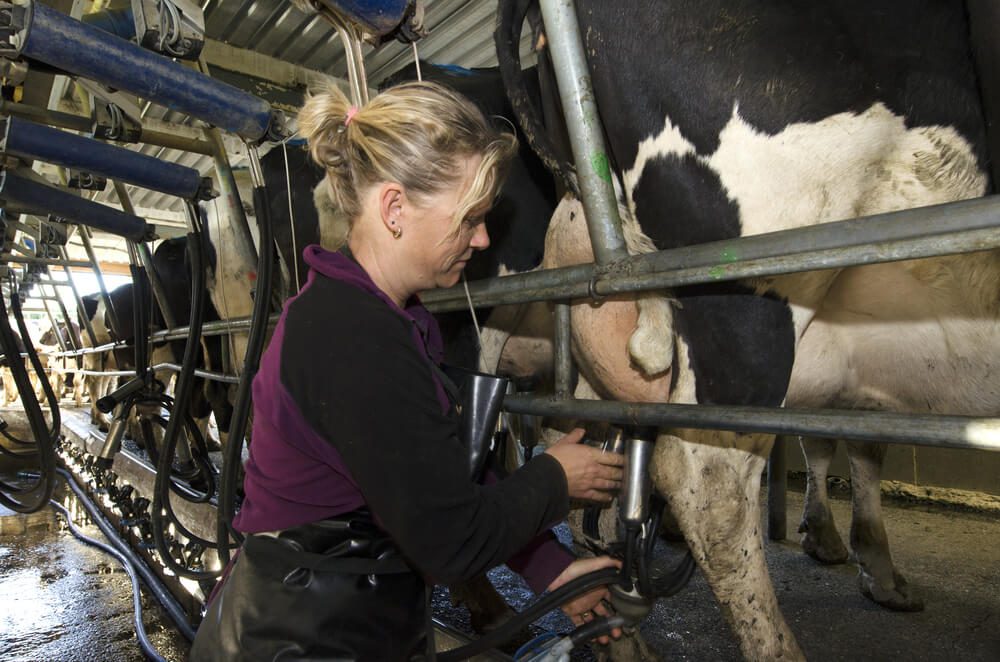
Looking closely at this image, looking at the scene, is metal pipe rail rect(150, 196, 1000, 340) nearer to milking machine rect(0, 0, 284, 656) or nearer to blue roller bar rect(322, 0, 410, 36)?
blue roller bar rect(322, 0, 410, 36)

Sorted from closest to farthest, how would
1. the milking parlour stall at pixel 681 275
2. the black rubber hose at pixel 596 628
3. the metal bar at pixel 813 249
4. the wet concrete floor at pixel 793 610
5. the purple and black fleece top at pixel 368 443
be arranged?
the metal bar at pixel 813 249
the purple and black fleece top at pixel 368 443
the milking parlour stall at pixel 681 275
the black rubber hose at pixel 596 628
the wet concrete floor at pixel 793 610

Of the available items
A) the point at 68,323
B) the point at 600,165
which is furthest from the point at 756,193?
the point at 68,323

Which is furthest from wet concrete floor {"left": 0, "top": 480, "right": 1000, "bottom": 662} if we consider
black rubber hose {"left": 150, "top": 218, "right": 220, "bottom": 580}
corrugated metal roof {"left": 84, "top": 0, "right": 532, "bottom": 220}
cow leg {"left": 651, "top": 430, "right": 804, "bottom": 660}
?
corrugated metal roof {"left": 84, "top": 0, "right": 532, "bottom": 220}

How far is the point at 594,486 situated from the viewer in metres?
1.14

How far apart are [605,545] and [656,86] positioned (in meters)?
0.99

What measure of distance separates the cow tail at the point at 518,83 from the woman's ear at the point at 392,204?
0.52 metres

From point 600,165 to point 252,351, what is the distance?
1.11m

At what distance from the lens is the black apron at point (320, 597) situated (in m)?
0.86

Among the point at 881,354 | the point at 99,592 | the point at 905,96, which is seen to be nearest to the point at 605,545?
the point at 881,354

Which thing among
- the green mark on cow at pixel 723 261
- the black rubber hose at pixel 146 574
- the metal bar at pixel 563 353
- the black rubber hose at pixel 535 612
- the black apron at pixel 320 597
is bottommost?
the black rubber hose at pixel 146 574

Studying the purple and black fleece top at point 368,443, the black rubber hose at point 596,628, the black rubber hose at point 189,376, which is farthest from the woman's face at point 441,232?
the black rubber hose at point 189,376

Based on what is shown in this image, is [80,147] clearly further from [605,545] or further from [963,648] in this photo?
[963,648]

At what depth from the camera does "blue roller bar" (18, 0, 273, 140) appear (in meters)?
1.24

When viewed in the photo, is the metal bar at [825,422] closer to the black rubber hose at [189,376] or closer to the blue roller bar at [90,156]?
the black rubber hose at [189,376]
